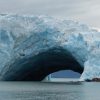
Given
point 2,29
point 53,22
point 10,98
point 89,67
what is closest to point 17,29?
point 2,29

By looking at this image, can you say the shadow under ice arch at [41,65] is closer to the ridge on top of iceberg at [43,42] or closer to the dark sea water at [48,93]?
the ridge on top of iceberg at [43,42]

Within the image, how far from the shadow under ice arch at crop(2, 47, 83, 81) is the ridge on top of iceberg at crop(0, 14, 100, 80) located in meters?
0.13

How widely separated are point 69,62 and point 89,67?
9357mm

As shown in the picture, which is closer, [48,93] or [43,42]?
[48,93]

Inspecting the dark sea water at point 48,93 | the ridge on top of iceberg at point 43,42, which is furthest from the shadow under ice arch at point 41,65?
the dark sea water at point 48,93

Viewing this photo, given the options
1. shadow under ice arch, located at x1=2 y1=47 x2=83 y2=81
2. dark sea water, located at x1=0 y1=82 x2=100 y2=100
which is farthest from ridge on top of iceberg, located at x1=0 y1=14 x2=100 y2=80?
dark sea water, located at x1=0 y1=82 x2=100 y2=100

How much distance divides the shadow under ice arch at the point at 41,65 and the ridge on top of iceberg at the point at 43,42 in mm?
135

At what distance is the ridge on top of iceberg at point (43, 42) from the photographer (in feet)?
139

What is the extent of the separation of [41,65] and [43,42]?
8010 mm

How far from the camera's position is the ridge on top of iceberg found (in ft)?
139

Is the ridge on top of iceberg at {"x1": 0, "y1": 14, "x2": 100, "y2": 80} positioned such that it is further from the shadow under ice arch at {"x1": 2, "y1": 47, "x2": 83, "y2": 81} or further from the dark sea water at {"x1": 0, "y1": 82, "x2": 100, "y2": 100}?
the dark sea water at {"x1": 0, "y1": 82, "x2": 100, "y2": 100}

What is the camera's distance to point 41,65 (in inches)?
2014

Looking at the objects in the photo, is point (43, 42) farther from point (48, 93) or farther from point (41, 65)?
point (48, 93)

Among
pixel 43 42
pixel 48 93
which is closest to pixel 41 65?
pixel 43 42
